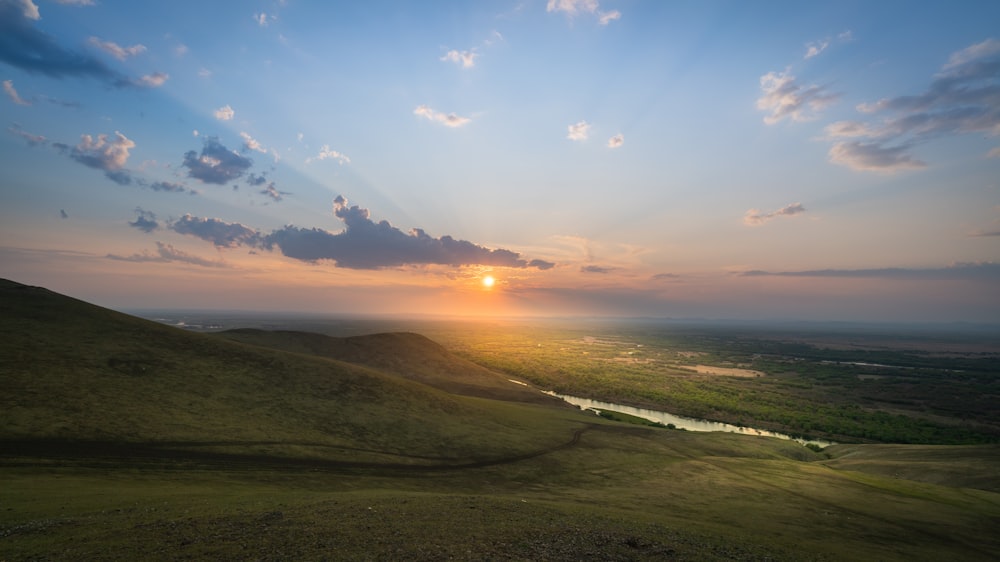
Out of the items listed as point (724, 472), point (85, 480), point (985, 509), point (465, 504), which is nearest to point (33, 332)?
point (85, 480)

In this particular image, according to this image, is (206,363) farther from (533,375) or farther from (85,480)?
(533,375)

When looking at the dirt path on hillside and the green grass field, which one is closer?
the green grass field

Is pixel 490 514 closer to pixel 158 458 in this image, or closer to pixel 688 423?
pixel 158 458

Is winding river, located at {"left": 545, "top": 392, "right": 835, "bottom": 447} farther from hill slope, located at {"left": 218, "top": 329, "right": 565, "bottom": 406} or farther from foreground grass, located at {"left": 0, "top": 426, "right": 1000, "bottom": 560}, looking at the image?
foreground grass, located at {"left": 0, "top": 426, "right": 1000, "bottom": 560}

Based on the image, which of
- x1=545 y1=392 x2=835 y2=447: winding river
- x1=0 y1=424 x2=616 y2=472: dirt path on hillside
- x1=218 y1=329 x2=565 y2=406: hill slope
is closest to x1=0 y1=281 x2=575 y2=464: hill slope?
x1=0 y1=424 x2=616 y2=472: dirt path on hillside

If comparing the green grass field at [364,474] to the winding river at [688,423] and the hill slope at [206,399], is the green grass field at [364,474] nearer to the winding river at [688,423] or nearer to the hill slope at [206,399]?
the hill slope at [206,399]
